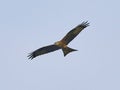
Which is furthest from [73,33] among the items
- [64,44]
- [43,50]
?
[43,50]

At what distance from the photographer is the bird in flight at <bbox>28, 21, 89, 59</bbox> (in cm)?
3938

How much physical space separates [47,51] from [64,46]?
256 cm

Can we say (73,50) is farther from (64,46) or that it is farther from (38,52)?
(38,52)

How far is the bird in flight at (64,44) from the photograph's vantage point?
39.4 meters

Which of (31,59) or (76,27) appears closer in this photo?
(76,27)

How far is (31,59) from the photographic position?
43.3m

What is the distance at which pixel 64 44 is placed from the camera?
129ft

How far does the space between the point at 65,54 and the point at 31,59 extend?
5.14m

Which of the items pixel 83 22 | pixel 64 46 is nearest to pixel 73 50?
pixel 64 46

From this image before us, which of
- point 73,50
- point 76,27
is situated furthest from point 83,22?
point 73,50

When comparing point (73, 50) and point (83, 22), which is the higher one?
point (83, 22)

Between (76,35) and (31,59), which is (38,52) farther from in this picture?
(76,35)

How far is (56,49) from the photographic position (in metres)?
40.9

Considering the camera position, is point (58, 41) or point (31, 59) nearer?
point (58, 41)
